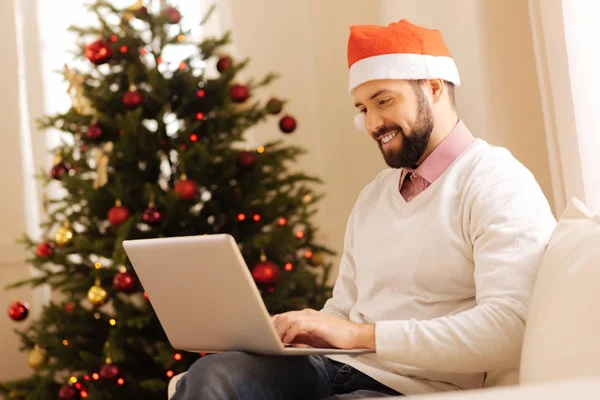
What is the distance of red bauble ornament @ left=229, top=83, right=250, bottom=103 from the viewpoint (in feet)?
8.65

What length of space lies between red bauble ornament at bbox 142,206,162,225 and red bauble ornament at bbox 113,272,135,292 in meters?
0.18

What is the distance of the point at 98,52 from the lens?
8.27 feet

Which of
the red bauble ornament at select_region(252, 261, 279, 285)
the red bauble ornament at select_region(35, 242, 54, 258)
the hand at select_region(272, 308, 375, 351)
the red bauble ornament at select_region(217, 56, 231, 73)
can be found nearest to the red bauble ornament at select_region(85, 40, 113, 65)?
the red bauble ornament at select_region(217, 56, 231, 73)

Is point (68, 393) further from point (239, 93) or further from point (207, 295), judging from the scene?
point (207, 295)

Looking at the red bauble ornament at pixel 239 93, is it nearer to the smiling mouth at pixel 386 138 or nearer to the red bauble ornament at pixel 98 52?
the red bauble ornament at pixel 98 52

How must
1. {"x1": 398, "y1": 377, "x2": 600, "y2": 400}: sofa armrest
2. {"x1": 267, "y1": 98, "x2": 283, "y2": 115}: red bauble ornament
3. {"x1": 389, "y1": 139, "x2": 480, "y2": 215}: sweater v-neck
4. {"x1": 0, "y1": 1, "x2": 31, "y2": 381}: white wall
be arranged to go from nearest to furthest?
{"x1": 398, "y1": 377, "x2": 600, "y2": 400}: sofa armrest → {"x1": 389, "y1": 139, "x2": 480, "y2": 215}: sweater v-neck → {"x1": 267, "y1": 98, "x2": 283, "y2": 115}: red bauble ornament → {"x1": 0, "y1": 1, "x2": 31, "y2": 381}: white wall

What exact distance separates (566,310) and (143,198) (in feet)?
5.67

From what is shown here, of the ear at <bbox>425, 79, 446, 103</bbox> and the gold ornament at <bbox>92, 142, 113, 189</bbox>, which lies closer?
the ear at <bbox>425, 79, 446, 103</bbox>

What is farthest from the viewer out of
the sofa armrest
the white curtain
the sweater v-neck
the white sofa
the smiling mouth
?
the white curtain

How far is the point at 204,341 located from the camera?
1.45 metres

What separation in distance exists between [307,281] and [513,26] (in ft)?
3.47

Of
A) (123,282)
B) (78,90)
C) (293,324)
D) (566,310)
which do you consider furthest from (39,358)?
(566,310)

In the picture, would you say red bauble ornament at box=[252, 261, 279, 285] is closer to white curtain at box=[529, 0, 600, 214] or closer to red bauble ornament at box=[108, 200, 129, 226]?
red bauble ornament at box=[108, 200, 129, 226]

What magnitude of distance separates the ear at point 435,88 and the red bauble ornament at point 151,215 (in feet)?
3.59
